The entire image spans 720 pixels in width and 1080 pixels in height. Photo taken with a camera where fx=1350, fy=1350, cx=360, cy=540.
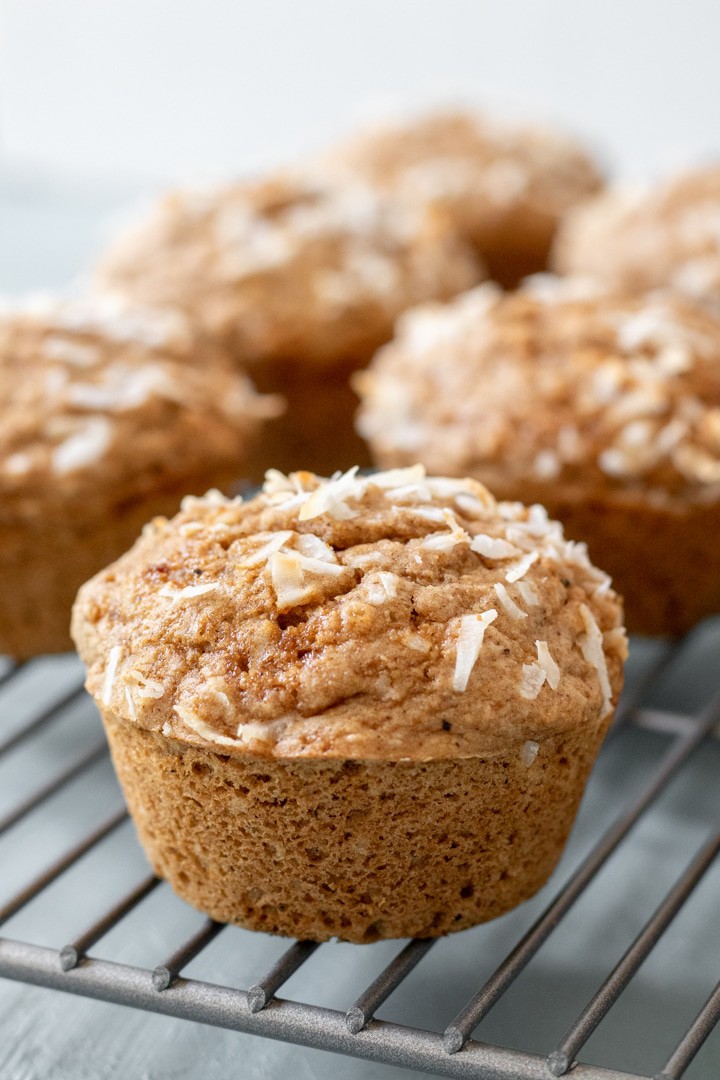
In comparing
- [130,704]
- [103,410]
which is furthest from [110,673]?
[103,410]

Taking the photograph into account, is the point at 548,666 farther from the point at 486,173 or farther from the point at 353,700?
the point at 486,173

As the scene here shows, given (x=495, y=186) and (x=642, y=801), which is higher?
(x=495, y=186)

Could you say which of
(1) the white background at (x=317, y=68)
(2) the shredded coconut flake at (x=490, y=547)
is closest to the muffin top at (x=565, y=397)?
(2) the shredded coconut flake at (x=490, y=547)

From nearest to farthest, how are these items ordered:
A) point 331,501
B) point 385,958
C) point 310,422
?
point 331,501
point 385,958
point 310,422

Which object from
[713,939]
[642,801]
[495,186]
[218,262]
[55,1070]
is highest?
[218,262]

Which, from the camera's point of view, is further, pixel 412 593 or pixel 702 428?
pixel 702 428

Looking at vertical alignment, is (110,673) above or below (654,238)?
above

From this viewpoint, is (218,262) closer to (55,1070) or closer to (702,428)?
(702,428)

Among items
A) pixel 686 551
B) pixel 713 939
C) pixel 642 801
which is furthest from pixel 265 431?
pixel 713 939

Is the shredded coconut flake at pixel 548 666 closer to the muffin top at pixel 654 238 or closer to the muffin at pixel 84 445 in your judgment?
the muffin at pixel 84 445
